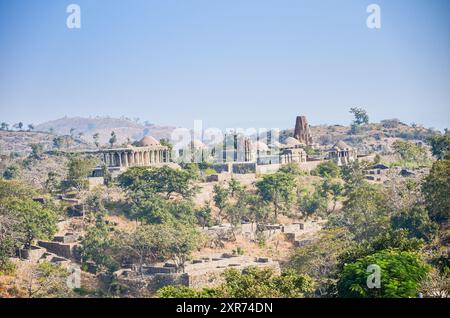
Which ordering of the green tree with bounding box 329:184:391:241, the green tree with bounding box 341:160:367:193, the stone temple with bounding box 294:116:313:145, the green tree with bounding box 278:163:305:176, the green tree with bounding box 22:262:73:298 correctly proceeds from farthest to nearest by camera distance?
1. the stone temple with bounding box 294:116:313:145
2. the green tree with bounding box 278:163:305:176
3. the green tree with bounding box 341:160:367:193
4. the green tree with bounding box 329:184:391:241
5. the green tree with bounding box 22:262:73:298

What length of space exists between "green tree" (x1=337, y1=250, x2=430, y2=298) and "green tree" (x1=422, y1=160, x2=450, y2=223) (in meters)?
12.0

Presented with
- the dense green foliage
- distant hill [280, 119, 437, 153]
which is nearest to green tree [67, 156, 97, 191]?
the dense green foliage

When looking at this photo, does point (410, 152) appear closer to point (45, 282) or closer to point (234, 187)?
point (234, 187)

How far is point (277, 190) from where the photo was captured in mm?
50844

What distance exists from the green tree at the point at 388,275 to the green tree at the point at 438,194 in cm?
1200

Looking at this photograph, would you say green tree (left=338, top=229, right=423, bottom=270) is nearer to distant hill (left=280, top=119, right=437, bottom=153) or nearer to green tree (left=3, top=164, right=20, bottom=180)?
green tree (left=3, top=164, right=20, bottom=180)

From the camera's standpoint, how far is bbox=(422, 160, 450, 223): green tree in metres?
40.3

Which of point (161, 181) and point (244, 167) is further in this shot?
point (244, 167)

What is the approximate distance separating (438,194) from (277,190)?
1261cm

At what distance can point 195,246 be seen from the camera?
125ft

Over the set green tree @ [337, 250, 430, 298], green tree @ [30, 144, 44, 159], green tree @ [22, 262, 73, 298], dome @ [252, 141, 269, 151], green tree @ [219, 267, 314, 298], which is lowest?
green tree @ [22, 262, 73, 298]

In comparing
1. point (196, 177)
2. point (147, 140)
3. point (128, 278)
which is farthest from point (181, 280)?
point (147, 140)

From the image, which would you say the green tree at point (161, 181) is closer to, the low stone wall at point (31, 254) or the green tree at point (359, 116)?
the low stone wall at point (31, 254)

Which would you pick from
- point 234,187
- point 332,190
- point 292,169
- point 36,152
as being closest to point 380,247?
point 234,187
